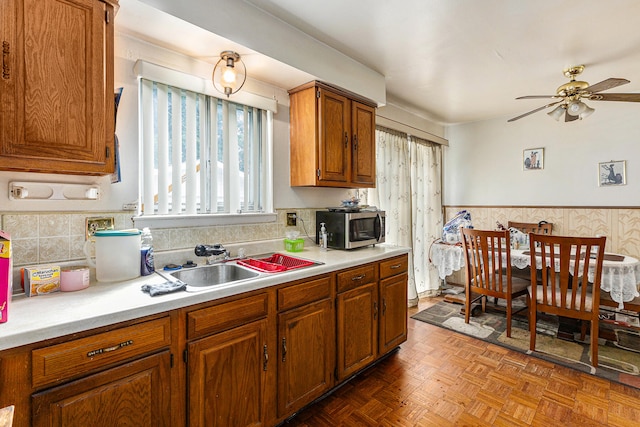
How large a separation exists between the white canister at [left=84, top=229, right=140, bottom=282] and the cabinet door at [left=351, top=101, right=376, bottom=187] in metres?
1.72

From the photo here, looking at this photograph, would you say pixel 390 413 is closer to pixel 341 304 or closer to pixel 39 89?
pixel 341 304

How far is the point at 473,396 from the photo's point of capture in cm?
194

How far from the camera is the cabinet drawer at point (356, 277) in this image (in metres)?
1.91

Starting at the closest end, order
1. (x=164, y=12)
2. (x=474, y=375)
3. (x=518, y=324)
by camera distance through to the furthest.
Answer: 1. (x=164, y=12)
2. (x=474, y=375)
3. (x=518, y=324)

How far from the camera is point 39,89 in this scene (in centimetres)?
115

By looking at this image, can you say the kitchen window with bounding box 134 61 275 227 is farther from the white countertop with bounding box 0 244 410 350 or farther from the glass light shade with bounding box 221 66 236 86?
the white countertop with bounding box 0 244 410 350

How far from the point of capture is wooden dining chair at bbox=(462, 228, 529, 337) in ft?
8.62

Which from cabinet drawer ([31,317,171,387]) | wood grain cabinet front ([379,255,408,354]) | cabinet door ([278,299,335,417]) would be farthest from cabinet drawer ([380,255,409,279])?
cabinet drawer ([31,317,171,387])

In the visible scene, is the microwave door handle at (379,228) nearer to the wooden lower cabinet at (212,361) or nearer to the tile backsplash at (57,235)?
the wooden lower cabinet at (212,361)

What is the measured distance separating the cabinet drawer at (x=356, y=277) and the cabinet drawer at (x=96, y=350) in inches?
41.0

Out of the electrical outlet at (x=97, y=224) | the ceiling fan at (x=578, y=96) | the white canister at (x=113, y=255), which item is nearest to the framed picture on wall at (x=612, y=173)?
the ceiling fan at (x=578, y=96)

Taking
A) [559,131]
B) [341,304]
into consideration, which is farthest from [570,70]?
[341,304]

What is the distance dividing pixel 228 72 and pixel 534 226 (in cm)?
386

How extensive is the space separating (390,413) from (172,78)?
2394mm
